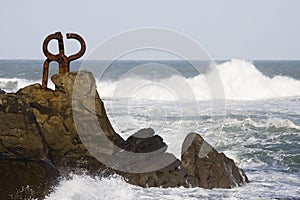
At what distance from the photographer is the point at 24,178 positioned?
5.36 metres

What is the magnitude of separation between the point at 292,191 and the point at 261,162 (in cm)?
230

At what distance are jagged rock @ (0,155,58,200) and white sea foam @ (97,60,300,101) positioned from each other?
14260 mm

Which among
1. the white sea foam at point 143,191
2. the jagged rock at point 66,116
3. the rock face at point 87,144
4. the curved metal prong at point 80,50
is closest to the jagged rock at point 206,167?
the rock face at point 87,144

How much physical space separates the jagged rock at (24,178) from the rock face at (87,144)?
3.78ft

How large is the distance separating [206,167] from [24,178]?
298 cm

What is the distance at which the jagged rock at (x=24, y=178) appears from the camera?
5191mm

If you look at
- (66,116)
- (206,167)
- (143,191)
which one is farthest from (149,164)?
(66,116)

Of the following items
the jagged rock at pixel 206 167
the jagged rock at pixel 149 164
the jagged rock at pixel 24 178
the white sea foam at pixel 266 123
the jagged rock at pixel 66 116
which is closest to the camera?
the jagged rock at pixel 24 178

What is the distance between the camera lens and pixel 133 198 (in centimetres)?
637

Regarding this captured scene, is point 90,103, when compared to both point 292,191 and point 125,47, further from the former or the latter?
point 292,191

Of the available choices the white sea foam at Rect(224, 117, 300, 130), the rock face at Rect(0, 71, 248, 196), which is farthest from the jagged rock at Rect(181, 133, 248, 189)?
the white sea foam at Rect(224, 117, 300, 130)

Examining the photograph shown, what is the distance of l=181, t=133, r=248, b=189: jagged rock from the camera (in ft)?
24.2

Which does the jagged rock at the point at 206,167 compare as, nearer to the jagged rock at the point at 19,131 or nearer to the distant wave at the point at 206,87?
the jagged rock at the point at 19,131

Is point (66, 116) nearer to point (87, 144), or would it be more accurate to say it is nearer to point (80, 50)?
point (87, 144)
